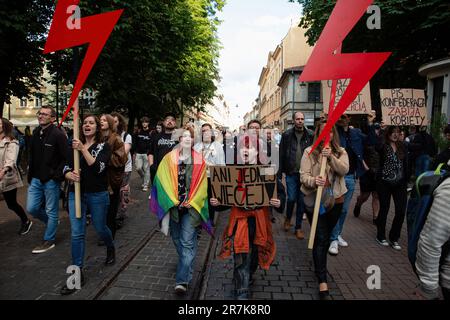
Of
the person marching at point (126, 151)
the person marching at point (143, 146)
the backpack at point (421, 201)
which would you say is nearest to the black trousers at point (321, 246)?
the backpack at point (421, 201)

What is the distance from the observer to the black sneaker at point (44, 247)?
15.8 feet

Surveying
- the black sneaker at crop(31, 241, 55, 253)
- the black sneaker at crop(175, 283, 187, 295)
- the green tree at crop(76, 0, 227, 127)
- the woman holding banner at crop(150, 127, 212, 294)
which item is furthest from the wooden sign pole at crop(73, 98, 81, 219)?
the green tree at crop(76, 0, 227, 127)

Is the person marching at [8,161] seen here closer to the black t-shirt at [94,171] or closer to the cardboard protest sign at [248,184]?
the black t-shirt at [94,171]

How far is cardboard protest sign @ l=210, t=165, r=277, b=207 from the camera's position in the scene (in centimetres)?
336

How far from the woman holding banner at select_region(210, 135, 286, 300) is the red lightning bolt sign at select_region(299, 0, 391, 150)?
945 mm

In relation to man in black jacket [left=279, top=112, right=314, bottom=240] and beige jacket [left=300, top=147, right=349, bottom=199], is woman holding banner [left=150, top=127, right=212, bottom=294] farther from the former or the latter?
man in black jacket [left=279, top=112, right=314, bottom=240]

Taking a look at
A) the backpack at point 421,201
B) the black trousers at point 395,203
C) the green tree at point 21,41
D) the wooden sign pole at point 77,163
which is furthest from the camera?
the green tree at point 21,41

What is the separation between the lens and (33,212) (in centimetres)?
500

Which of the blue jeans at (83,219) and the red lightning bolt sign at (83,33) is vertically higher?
the red lightning bolt sign at (83,33)

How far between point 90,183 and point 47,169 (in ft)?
4.88

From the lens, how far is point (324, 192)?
371cm

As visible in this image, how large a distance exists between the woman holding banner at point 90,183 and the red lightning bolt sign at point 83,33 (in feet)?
1.95

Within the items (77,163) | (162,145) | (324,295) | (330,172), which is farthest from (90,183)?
(324,295)
